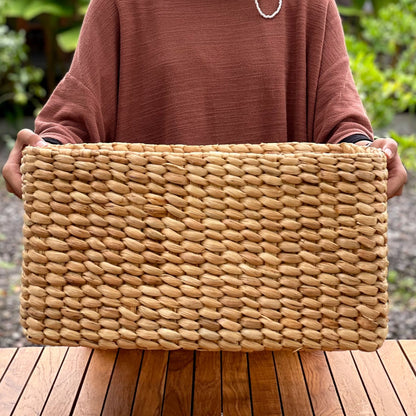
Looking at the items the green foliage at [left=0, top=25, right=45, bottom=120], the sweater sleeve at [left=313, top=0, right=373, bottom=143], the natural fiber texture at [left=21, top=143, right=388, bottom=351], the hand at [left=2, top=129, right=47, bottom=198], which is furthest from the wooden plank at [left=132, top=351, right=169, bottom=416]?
the green foliage at [left=0, top=25, right=45, bottom=120]

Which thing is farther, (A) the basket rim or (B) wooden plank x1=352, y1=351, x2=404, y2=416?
(B) wooden plank x1=352, y1=351, x2=404, y2=416

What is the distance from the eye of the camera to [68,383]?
158cm

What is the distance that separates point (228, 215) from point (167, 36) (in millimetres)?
551

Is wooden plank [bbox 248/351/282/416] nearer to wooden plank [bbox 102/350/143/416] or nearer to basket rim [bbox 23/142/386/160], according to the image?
wooden plank [bbox 102/350/143/416]

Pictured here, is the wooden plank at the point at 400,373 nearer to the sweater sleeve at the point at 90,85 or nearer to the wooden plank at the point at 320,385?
the wooden plank at the point at 320,385

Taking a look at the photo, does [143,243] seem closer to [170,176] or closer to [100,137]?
[170,176]

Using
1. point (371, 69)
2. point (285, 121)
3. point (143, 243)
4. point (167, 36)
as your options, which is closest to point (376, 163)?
point (143, 243)

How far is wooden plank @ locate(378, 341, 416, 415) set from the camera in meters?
1.50

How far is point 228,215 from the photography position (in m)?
1.11

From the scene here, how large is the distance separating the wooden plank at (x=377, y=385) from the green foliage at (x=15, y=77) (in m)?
3.94

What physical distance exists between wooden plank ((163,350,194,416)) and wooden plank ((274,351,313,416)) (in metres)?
0.19

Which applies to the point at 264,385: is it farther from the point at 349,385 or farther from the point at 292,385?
the point at 349,385

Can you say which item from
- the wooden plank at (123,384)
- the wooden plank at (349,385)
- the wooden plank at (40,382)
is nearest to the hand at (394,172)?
the wooden plank at (349,385)

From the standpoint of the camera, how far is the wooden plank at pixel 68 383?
1.47 meters
